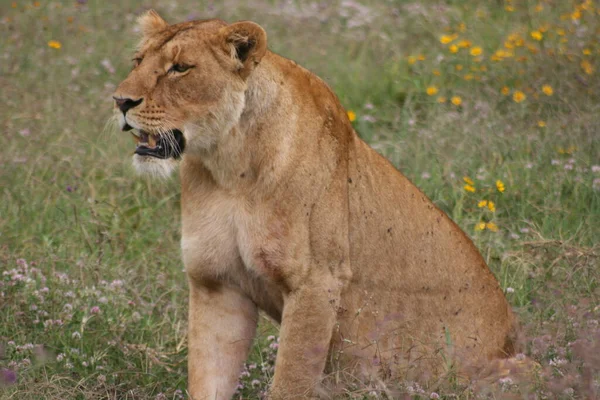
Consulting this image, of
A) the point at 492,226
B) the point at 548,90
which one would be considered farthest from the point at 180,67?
the point at 548,90

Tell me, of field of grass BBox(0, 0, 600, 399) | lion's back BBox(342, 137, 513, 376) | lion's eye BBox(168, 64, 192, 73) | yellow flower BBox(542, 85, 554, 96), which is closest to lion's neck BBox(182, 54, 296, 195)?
lion's eye BBox(168, 64, 192, 73)

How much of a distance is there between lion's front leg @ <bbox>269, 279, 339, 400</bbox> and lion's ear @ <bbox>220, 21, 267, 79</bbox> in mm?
784

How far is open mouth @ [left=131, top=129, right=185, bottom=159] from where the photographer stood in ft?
12.1

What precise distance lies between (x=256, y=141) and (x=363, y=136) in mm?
3068

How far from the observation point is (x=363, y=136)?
266 inches

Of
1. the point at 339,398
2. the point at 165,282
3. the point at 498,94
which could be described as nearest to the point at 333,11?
the point at 498,94

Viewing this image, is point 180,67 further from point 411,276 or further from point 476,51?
point 476,51

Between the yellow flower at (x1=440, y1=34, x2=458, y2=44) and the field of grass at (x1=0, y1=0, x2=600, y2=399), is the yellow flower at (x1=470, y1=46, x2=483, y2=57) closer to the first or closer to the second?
the field of grass at (x1=0, y1=0, x2=600, y2=399)

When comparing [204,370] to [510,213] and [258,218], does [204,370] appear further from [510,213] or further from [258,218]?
[510,213]

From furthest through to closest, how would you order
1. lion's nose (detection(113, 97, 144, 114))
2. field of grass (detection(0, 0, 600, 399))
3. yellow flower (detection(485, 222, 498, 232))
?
yellow flower (detection(485, 222, 498, 232)), field of grass (detection(0, 0, 600, 399)), lion's nose (detection(113, 97, 144, 114))

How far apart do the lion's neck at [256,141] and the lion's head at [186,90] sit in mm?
53

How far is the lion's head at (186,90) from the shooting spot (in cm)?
361

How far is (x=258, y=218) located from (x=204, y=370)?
0.67 metres

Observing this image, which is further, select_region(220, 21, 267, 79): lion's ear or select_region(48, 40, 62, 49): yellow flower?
select_region(48, 40, 62, 49): yellow flower
